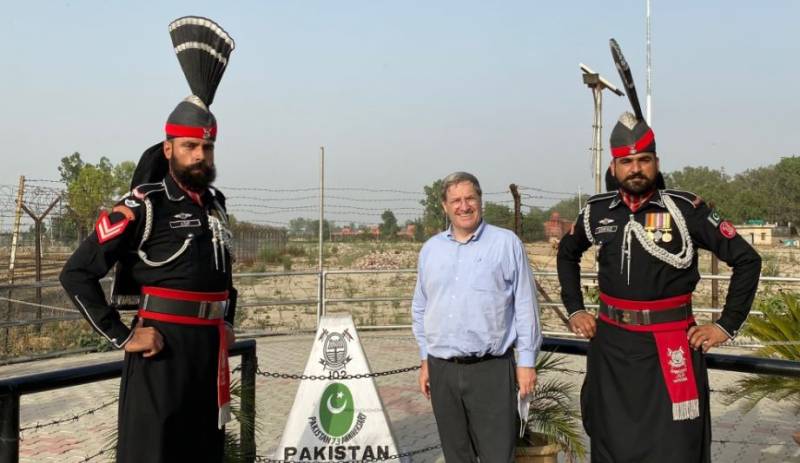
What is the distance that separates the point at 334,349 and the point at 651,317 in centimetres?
211

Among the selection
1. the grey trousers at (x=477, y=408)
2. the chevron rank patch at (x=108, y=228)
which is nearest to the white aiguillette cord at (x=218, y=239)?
the chevron rank patch at (x=108, y=228)

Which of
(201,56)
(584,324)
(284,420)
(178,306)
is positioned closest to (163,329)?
(178,306)

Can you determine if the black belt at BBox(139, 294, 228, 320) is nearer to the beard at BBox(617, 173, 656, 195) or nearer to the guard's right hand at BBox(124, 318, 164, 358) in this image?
the guard's right hand at BBox(124, 318, 164, 358)

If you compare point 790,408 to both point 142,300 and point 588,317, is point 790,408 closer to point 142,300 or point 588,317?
point 588,317

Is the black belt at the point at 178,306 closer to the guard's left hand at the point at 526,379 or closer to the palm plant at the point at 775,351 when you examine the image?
the guard's left hand at the point at 526,379

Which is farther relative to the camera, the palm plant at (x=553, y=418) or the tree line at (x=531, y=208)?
the tree line at (x=531, y=208)

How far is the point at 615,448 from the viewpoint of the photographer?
2982mm

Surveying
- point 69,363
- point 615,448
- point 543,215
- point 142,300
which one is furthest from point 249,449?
point 543,215

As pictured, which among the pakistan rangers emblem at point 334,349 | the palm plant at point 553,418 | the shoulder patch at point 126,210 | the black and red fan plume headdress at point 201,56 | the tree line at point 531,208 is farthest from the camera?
the tree line at point 531,208

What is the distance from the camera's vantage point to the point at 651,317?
9.55ft

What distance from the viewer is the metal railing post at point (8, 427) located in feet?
8.11

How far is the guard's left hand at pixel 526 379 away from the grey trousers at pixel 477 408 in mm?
43

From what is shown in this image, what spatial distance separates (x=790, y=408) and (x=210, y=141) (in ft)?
20.9

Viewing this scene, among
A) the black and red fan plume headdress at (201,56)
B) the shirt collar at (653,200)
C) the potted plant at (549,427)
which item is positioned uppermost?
the black and red fan plume headdress at (201,56)
